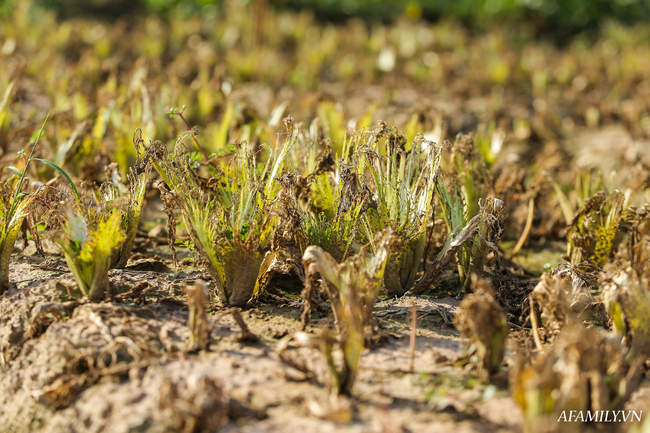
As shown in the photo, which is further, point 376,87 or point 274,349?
point 376,87

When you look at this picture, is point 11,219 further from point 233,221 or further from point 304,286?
point 304,286

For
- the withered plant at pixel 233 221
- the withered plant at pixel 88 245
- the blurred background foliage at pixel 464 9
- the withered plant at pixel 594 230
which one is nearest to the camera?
the withered plant at pixel 88 245

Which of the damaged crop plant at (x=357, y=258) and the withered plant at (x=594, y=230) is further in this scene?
the withered plant at (x=594, y=230)

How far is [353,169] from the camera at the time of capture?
2.13 m

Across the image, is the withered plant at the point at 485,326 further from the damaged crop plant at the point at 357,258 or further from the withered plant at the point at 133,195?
the withered plant at the point at 133,195

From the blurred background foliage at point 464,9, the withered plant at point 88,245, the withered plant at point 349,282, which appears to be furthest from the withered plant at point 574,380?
the blurred background foliage at point 464,9

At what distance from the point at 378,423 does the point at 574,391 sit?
0.50m

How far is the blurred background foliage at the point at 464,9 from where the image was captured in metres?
9.23

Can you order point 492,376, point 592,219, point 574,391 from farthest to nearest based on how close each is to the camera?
1. point 592,219
2. point 492,376
3. point 574,391

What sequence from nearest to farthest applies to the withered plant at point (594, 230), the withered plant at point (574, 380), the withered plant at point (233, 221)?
the withered plant at point (574, 380)
the withered plant at point (233, 221)
the withered plant at point (594, 230)

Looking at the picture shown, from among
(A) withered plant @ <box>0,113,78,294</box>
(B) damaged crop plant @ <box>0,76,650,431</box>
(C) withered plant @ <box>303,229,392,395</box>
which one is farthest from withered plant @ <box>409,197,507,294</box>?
(A) withered plant @ <box>0,113,78,294</box>

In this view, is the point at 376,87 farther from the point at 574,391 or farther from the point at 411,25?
the point at 574,391

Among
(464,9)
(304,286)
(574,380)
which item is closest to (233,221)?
(304,286)

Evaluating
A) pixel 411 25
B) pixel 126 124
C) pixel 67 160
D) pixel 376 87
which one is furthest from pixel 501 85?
pixel 67 160
